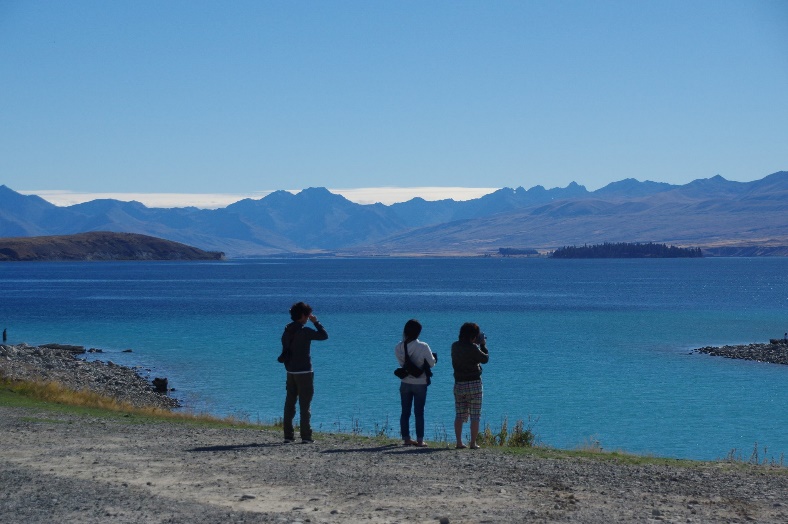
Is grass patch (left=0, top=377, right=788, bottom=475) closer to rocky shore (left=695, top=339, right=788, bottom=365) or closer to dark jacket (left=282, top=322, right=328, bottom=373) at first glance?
dark jacket (left=282, top=322, right=328, bottom=373)

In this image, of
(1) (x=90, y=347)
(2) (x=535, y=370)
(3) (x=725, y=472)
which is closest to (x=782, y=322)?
(2) (x=535, y=370)

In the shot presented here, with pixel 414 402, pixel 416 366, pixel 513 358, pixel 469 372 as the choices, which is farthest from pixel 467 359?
pixel 513 358

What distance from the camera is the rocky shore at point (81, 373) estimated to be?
109 ft

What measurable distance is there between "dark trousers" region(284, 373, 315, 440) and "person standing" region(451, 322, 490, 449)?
2.40 metres

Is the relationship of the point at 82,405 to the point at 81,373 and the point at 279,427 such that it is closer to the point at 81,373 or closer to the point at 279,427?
the point at 279,427

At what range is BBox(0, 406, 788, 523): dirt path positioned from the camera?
9.73 metres

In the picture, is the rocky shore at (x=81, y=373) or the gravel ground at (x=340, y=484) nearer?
the gravel ground at (x=340, y=484)

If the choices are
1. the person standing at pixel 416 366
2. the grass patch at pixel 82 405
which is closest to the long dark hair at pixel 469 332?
the person standing at pixel 416 366

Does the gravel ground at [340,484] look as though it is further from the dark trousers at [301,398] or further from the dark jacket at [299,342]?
the dark jacket at [299,342]

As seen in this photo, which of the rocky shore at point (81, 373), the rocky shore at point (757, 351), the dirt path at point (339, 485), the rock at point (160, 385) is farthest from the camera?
the rocky shore at point (757, 351)

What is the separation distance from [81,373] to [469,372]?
29.1 m

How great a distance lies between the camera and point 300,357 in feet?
47.8

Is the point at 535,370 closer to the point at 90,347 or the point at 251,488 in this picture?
the point at 90,347

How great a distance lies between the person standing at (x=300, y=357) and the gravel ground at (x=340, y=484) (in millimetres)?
606
